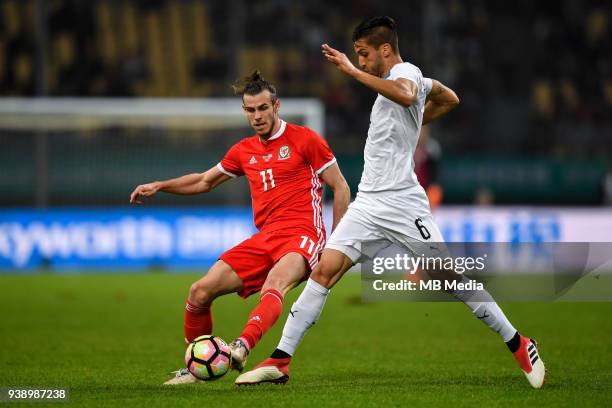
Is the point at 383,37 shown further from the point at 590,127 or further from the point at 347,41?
the point at 347,41

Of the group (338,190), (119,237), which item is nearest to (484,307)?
(338,190)

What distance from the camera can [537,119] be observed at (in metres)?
20.5

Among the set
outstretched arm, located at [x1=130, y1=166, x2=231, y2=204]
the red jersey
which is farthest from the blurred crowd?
the red jersey

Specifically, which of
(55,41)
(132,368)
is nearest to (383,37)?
(132,368)

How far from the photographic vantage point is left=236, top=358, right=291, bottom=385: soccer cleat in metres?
6.53

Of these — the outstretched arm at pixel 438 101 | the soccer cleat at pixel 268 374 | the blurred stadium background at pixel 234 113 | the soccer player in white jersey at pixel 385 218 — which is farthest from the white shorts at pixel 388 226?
the blurred stadium background at pixel 234 113

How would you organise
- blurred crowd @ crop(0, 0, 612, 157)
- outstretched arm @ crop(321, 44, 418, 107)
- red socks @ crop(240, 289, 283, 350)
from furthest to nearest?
blurred crowd @ crop(0, 0, 612, 157) → red socks @ crop(240, 289, 283, 350) → outstretched arm @ crop(321, 44, 418, 107)

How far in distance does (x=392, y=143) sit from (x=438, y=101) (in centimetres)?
55

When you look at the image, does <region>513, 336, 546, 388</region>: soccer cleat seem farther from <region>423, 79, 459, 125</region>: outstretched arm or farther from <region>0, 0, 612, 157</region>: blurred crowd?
<region>0, 0, 612, 157</region>: blurred crowd

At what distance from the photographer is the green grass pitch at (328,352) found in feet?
20.6

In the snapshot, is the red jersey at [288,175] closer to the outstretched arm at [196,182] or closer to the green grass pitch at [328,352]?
the outstretched arm at [196,182]

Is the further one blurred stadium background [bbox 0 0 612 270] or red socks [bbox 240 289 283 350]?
blurred stadium background [bbox 0 0 612 270]

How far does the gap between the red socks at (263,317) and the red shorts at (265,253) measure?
28 centimetres

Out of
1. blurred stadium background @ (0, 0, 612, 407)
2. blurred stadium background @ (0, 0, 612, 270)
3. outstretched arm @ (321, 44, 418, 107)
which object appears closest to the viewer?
outstretched arm @ (321, 44, 418, 107)
